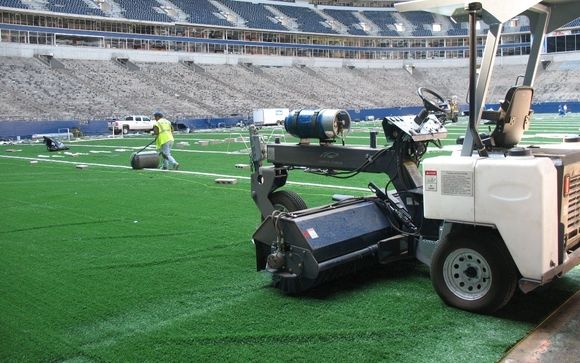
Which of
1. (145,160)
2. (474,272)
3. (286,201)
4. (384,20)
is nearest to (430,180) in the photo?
(474,272)

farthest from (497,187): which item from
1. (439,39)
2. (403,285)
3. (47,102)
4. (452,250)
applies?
(439,39)

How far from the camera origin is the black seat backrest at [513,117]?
500 cm

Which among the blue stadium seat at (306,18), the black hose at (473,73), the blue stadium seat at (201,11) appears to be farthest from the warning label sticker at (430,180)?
the blue stadium seat at (306,18)

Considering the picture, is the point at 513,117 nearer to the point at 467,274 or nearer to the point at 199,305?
the point at 467,274

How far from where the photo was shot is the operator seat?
5004 mm

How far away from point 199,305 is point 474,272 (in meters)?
2.21

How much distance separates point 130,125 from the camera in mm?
43188

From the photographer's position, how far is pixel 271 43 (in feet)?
246

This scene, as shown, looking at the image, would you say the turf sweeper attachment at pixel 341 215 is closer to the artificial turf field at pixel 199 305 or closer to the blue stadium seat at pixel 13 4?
the artificial turf field at pixel 199 305

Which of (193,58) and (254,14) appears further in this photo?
(254,14)

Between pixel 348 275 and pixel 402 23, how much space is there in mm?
85557

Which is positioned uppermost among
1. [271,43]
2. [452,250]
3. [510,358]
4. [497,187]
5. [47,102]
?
[271,43]

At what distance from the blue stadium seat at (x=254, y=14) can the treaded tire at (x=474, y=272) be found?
233ft

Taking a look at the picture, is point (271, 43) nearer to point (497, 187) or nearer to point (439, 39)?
point (439, 39)
